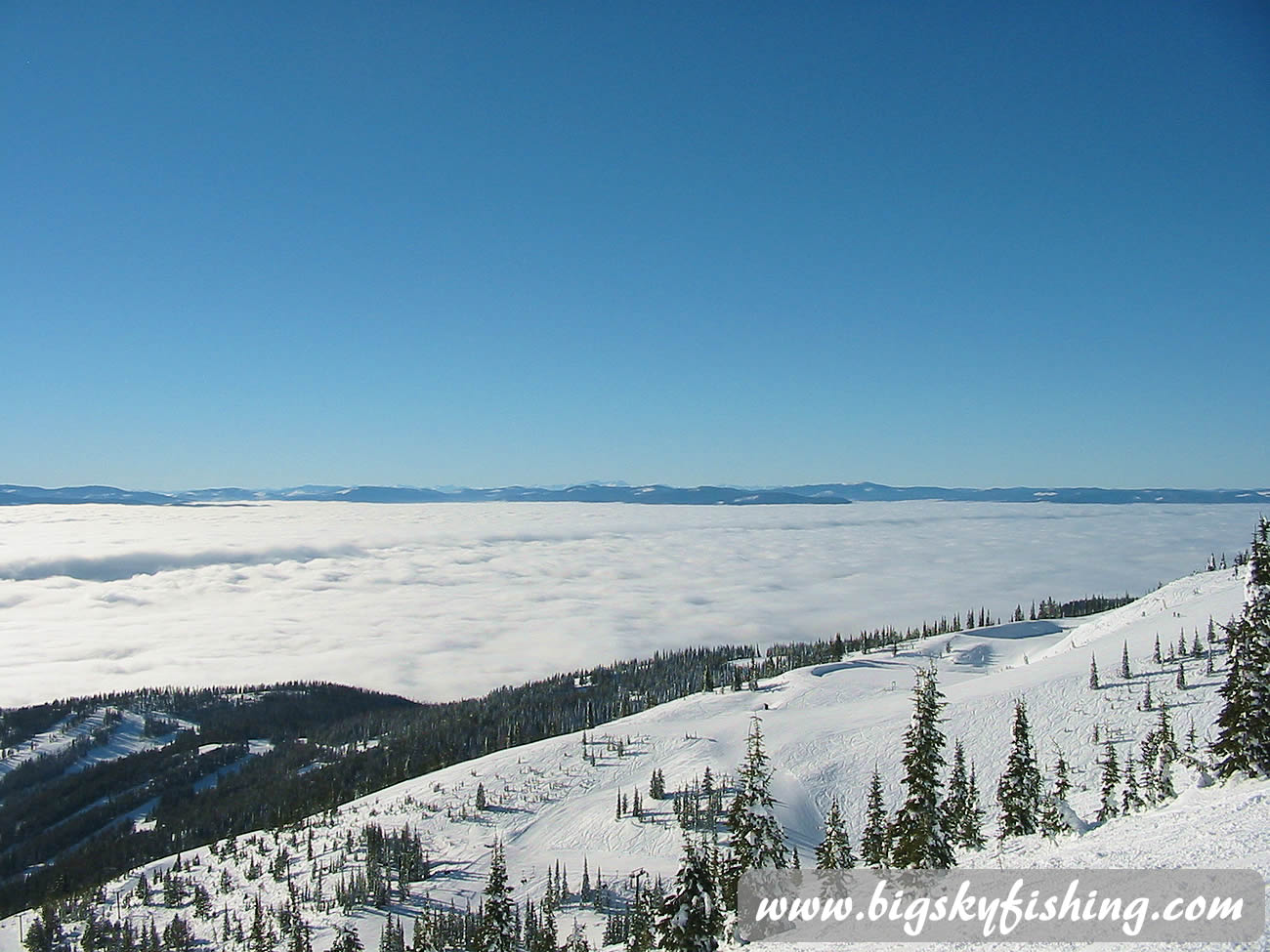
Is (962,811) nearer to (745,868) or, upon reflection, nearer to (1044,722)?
(745,868)

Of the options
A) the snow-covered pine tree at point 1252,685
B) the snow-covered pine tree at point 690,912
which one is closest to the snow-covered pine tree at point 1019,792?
the snow-covered pine tree at point 1252,685

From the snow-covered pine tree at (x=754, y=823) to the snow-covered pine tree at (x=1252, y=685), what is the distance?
Answer: 2484 cm

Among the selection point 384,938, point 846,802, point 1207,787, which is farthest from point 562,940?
point 1207,787

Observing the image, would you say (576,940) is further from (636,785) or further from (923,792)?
(636,785)

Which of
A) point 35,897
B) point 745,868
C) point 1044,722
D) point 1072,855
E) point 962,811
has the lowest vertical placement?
point 35,897

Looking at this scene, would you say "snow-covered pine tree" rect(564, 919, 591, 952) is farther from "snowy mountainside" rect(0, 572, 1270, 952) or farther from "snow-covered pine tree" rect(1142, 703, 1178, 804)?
"snow-covered pine tree" rect(1142, 703, 1178, 804)

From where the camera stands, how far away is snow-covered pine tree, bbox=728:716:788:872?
33969 mm

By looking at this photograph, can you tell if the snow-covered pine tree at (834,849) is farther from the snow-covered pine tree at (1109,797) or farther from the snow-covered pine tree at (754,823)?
the snow-covered pine tree at (1109,797)

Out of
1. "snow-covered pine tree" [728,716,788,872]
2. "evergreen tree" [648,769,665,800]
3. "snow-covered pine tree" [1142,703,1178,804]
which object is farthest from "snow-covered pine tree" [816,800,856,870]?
"evergreen tree" [648,769,665,800]

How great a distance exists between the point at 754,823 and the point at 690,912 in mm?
5710

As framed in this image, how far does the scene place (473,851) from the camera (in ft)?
468

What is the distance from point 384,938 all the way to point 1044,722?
406ft

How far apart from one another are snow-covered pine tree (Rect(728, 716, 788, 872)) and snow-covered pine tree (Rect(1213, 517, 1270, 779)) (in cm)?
2484

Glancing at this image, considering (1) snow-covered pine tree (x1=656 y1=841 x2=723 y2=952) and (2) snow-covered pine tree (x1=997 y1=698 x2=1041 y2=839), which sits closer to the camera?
(1) snow-covered pine tree (x1=656 y1=841 x2=723 y2=952)
